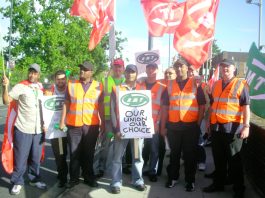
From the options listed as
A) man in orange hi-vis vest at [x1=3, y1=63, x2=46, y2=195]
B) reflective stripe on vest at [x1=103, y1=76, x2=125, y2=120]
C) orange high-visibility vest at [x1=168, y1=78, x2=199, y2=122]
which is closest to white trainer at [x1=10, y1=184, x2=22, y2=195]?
man in orange hi-vis vest at [x1=3, y1=63, x2=46, y2=195]

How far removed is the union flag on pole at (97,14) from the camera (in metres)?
7.53

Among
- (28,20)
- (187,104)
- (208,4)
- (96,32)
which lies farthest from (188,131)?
(28,20)

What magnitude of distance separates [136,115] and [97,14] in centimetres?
324

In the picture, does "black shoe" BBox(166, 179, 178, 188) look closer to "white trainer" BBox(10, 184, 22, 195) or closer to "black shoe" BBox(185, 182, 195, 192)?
"black shoe" BBox(185, 182, 195, 192)

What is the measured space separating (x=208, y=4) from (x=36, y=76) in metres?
3.28

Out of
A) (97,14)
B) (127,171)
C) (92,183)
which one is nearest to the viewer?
(92,183)

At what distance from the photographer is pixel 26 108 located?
5.61 meters

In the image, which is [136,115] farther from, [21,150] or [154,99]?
[21,150]

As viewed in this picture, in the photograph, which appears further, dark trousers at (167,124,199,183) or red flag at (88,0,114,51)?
red flag at (88,0,114,51)

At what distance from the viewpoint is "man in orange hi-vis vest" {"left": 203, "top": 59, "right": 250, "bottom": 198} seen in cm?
509

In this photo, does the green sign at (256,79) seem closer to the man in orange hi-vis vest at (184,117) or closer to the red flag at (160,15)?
the man in orange hi-vis vest at (184,117)

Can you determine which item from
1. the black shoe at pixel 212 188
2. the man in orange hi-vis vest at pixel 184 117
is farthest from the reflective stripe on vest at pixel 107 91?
the black shoe at pixel 212 188

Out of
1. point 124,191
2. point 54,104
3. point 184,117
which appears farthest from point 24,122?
point 184,117

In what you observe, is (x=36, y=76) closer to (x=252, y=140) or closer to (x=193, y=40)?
(x=193, y=40)
